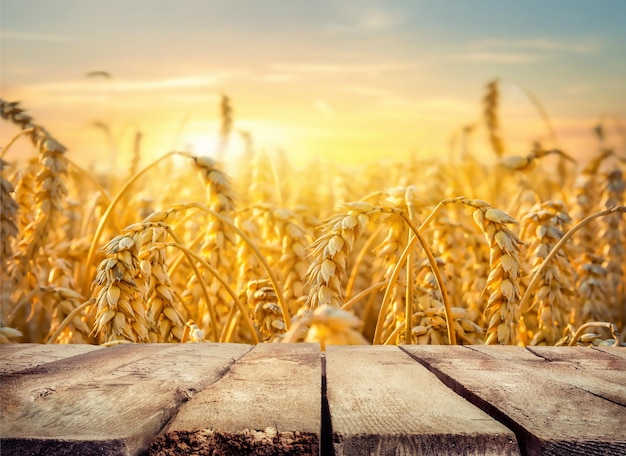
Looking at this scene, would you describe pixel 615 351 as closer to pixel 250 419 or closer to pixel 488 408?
pixel 488 408

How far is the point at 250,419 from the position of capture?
80cm

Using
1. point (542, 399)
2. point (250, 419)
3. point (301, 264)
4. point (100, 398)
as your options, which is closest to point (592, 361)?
point (542, 399)

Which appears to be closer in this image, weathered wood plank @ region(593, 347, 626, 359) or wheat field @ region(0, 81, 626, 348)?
weathered wood plank @ region(593, 347, 626, 359)

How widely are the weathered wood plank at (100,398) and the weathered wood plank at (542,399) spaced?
1.30ft

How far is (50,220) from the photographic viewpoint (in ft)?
8.47

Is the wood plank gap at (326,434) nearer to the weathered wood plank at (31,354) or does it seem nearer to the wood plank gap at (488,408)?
the wood plank gap at (488,408)

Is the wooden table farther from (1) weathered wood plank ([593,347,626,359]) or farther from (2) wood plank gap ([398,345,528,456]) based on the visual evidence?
(1) weathered wood plank ([593,347,626,359])

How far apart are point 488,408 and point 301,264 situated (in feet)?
5.09

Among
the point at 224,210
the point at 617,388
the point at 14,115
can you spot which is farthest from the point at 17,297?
the point at 617,388

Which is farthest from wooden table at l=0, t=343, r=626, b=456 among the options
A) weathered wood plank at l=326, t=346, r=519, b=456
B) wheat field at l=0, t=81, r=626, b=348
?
wheat field at l=0, t=81, r=626, b=348

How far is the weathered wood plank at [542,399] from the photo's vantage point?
75cm

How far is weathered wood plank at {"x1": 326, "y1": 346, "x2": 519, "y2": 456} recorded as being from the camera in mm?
751

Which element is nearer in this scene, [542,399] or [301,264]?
[542,399]

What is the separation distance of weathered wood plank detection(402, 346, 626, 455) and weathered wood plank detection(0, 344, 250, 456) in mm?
397
